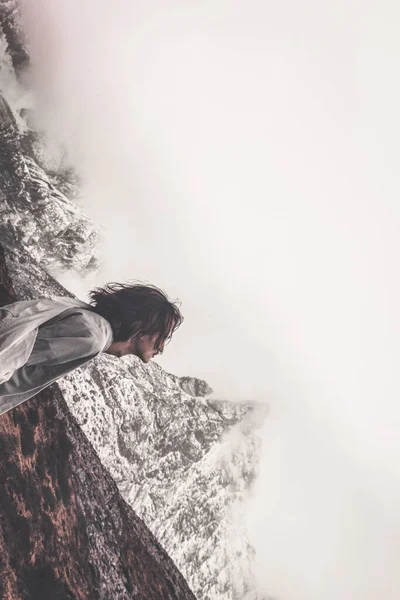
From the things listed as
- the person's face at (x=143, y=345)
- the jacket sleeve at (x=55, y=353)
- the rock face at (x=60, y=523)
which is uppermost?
the person's face at (x=143, y=345)

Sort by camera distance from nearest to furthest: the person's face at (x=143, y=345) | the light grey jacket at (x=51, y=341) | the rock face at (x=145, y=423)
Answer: the light grey jacket at (x=51, y=341)
the person's face at (x=143, y=345)
the rock face at (x=145, y=423)

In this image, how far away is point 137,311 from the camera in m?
2.80

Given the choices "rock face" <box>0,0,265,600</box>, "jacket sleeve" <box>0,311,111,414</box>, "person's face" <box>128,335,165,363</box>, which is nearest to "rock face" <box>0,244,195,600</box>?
"rock face" <box>0,0,265,600</box>

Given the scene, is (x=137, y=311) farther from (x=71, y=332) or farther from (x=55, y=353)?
(x=55, y=353)

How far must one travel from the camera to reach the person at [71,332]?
194cm

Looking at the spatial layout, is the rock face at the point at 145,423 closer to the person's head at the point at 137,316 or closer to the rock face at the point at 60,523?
the rock face at the point at 60,523

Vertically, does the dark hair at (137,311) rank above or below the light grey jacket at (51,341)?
above

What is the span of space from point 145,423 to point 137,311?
47.8 m

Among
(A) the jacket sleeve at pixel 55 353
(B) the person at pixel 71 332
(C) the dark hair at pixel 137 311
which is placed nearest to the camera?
(B) the person at pixel 71 332

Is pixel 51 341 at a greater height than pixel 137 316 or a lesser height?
lesser

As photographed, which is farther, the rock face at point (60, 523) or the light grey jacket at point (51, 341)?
the rock face at point (60, 523)

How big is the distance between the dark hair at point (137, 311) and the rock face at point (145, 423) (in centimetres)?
194

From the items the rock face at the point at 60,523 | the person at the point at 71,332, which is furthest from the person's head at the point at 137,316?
the rock face at the point at 60,523

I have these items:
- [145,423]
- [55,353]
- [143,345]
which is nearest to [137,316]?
[143,345]
